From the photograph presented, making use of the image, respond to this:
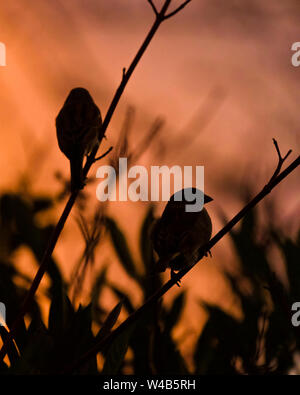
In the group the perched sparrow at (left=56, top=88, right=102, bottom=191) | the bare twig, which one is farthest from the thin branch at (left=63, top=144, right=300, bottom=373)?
the perched sparrow at (left=56, top=88, right=102, bottom=191)

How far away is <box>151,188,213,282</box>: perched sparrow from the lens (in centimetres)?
90

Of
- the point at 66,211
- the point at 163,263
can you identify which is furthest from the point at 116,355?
the point at 66,211

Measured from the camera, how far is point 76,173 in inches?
34.6

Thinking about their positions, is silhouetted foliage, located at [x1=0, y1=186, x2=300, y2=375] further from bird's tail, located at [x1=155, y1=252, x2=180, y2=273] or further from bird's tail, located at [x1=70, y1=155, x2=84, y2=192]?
bird's tail, located at [x1=70, y1=155, x2=84, y2=192]

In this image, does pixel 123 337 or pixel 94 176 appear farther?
pixel 94 176

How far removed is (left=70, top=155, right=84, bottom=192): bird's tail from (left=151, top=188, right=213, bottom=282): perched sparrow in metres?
0.17

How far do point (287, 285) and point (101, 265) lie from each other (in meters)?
0.44

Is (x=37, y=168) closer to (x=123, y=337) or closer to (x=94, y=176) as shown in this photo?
(x=94, y=176)

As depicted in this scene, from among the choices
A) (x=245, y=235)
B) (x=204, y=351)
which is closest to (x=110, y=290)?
(x=204, y=351)

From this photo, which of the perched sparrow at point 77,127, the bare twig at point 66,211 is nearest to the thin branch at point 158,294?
the bare twig at point 66,211

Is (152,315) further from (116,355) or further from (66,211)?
(66,211)
